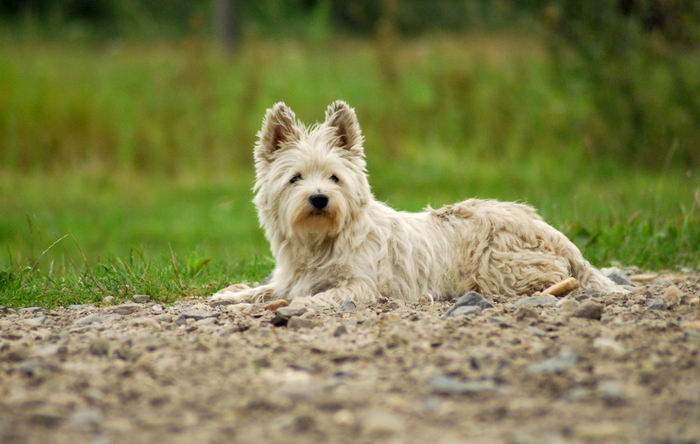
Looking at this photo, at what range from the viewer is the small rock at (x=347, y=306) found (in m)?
6.01

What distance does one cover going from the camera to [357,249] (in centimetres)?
676

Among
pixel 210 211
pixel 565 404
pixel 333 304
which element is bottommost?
pixel 210 211

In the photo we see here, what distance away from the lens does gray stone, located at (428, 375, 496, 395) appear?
12.6 ft

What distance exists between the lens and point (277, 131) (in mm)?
7055

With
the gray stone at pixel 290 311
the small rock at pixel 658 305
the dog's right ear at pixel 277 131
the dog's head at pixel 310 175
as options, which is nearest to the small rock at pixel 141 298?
the dog's head at pixel 310 175

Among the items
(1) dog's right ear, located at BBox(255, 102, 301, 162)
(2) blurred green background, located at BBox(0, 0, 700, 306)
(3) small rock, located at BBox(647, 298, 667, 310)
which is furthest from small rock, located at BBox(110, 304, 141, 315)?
(3) small rock, located at BBox(647, 298, 667, 310)

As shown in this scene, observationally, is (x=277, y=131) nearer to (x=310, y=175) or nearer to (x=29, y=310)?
(x=310, y=175)

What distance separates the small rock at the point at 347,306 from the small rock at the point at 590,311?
60.6 inches

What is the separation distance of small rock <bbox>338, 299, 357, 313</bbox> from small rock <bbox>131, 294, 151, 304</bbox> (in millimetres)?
1621

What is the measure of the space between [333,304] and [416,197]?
7.77 m

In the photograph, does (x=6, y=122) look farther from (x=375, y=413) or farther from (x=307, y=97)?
(x=375, y=413)

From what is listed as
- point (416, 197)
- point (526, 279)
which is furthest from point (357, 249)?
point (416, 197)

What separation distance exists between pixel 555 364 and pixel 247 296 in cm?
321

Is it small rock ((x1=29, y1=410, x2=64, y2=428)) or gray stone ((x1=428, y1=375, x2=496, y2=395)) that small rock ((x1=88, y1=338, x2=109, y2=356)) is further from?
gray stone ((x1=428, y1=375, x2=496, y2=395))
